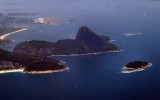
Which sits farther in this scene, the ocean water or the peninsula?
the peninsula

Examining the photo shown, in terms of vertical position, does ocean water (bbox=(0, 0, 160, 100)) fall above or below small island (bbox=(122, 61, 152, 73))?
below

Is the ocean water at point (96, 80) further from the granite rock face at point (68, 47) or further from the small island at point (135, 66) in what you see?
the granite rock face at point (68, 47)

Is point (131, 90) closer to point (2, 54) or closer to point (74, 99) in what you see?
point (74, 99)

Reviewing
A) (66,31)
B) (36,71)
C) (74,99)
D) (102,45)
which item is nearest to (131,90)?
(74,99)

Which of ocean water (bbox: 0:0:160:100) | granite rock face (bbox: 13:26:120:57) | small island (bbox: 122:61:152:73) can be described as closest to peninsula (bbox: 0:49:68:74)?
ocean water (bbox: 0:0:160:100)

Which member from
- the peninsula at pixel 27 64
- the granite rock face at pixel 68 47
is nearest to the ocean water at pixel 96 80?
the peninsula at pixel 27 64

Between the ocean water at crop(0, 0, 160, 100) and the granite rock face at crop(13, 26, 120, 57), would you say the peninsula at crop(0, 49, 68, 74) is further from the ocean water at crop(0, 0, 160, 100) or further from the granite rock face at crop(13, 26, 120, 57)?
the granite rock face at crop(13, 26, 120, 57)

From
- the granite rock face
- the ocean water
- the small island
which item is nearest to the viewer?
the ocean water

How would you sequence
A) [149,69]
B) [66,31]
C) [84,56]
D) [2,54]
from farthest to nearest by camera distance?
[66,31]
[84,56]
[2,54]
[149,69]
